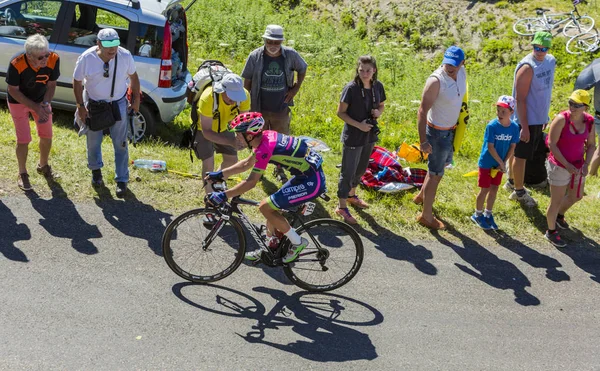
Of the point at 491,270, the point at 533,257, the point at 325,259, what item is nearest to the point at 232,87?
the point at 325,259

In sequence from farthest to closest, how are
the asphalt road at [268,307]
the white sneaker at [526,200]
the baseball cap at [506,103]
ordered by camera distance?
the white sneaker at [526,200], the baseball cap at [506,103], the asphalt road at [268,307]

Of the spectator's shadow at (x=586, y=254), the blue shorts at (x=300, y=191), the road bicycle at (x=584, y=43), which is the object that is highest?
the road bicycle at (x=584, y=43)

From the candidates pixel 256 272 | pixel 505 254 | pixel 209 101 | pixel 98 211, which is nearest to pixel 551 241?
pixel 505 254

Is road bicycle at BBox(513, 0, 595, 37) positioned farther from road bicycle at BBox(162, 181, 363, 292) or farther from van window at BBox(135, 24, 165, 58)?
road bicycle at BBox(162, 181, 363, 292)

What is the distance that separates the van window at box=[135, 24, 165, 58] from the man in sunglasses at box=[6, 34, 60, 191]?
2023mm

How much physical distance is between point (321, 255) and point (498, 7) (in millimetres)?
14112

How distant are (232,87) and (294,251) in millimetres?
1731

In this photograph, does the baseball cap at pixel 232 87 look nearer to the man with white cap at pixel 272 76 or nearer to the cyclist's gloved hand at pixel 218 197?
the cyclist's gloved hand at pixel 218 197

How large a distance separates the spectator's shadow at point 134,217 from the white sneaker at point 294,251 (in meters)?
1.34

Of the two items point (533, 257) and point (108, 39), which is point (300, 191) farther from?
point (533, 257)

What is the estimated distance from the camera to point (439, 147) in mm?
8297

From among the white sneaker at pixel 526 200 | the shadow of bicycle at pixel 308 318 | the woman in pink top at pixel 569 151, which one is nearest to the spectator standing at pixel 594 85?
the white sneaker at pixel 526 200

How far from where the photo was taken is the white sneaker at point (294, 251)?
22.7 feet

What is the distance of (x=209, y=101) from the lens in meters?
7.49
